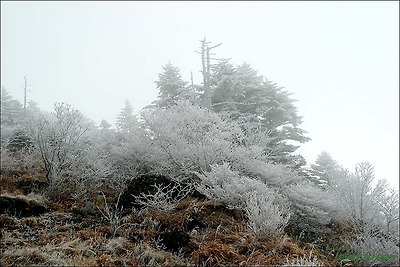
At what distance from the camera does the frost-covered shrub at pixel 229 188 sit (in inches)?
263

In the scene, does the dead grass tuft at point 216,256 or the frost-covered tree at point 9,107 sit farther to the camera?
the frost-covered tree at point 9,107

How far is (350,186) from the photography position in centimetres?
782

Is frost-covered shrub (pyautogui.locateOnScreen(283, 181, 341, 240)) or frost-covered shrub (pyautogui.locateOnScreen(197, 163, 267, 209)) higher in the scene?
frost-covered shrub (pyautogui.locateOnScreen(197, 163, 267, 209))

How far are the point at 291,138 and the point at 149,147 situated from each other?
981 centimetres

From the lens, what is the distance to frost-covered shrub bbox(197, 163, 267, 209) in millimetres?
6689

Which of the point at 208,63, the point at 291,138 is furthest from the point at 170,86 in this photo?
the point at 291,138

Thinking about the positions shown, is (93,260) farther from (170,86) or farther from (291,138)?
(170,86)

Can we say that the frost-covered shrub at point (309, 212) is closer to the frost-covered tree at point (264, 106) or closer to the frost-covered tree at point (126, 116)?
the frost-covered tree at point (264, 106)

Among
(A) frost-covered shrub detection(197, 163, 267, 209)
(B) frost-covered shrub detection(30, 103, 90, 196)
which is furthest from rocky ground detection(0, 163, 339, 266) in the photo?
(B) frost-covered shrub detection(30, 103, 90, 196)

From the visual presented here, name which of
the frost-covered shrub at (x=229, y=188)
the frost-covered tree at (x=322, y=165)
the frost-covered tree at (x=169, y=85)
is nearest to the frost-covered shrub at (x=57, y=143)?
the frost-covered shrub at (x=229, y=188)

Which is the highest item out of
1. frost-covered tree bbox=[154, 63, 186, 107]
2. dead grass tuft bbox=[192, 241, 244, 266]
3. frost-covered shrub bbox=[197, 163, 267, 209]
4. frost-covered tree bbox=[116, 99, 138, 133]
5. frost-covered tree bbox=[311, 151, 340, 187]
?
frost-covered tree bbox=[154, 63, 186, 107]

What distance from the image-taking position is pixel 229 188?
6.75 metres

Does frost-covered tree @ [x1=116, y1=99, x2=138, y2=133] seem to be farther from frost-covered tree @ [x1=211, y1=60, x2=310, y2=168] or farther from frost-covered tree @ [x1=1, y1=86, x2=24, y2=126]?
frost-covered tree @ [x1=211, y1=60, x2=310, y2=168]

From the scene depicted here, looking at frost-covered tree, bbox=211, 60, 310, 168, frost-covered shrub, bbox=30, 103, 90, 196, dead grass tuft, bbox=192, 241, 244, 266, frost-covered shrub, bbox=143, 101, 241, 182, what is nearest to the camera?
dead grass tuft, bbox=192, 241, 244, 266
